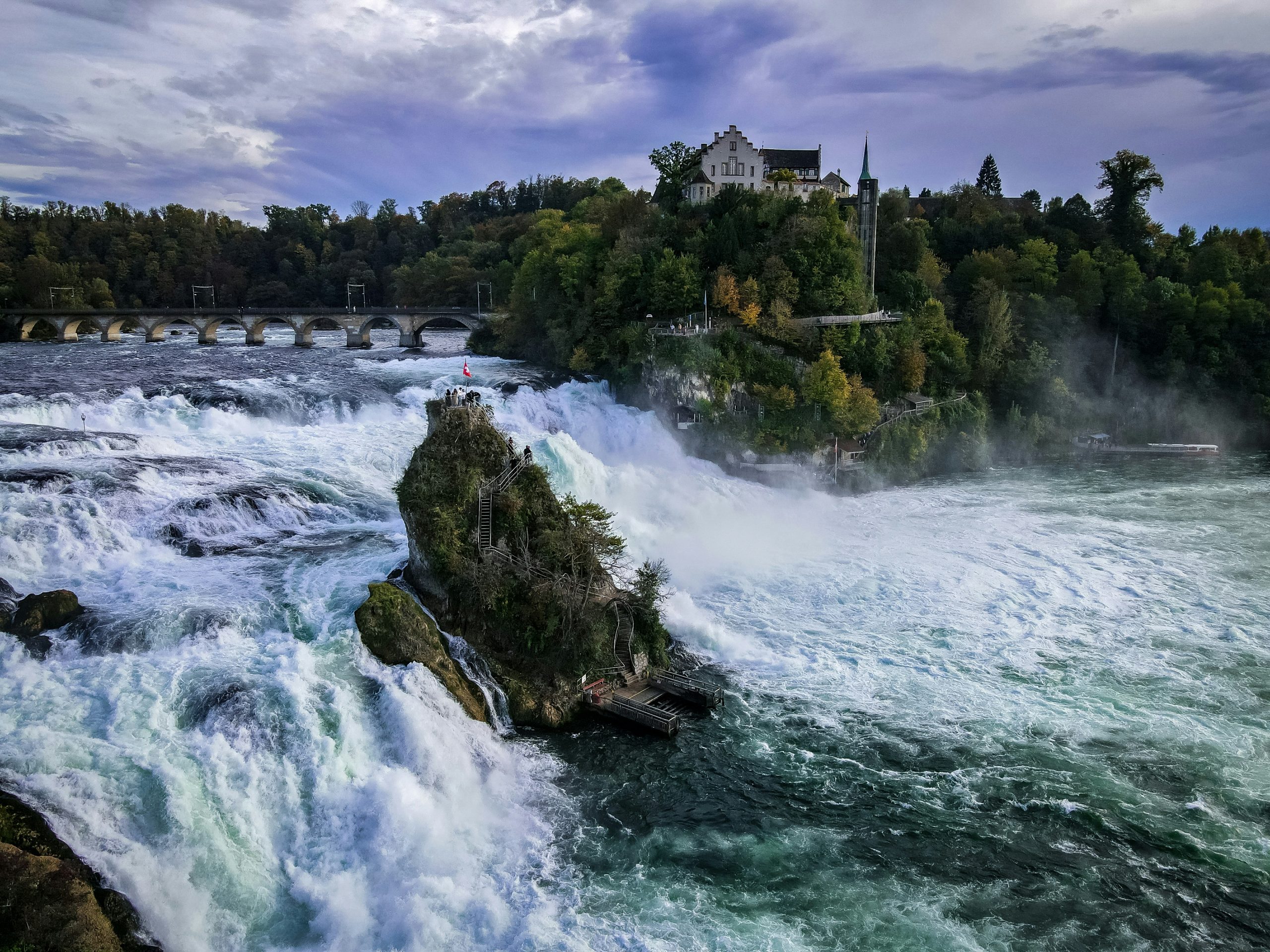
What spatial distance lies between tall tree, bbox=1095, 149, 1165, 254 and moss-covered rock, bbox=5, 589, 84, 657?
2597 inches

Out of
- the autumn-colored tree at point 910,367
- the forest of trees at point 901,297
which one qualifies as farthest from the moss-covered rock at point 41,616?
the autumn-colored tree at point 910,367

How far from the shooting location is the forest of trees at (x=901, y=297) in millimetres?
42812

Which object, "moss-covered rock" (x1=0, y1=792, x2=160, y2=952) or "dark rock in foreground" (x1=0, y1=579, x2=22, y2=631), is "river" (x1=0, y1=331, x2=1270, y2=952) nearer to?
"moss-covered rock" (x1=0, y1=792, x2=160, y2=952)

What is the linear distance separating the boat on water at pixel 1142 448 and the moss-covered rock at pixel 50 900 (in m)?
50.4

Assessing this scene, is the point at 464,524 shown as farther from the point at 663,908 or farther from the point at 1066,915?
the point at 1066,915

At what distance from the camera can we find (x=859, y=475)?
40.4m

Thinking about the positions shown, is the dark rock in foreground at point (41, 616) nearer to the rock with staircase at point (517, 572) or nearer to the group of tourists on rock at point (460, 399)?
the rock with staircase at point (517, 572)

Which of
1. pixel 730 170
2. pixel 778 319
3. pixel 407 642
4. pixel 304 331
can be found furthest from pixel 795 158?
pixel 407 642

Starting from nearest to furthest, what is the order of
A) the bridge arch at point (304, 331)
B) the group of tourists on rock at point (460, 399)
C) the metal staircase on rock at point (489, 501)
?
the metal staircase on rock at point (489, 501)
the group of tourists on rock at point (460, 399)
the bridge arch at point (304, 331)

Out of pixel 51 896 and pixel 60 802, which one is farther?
pixel 60 802

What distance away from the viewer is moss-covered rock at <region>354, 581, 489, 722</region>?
17266mm

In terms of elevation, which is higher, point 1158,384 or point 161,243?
point 161,243

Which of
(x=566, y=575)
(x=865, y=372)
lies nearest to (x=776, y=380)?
(x=865, y=372)

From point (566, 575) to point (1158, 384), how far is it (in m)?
48.1
